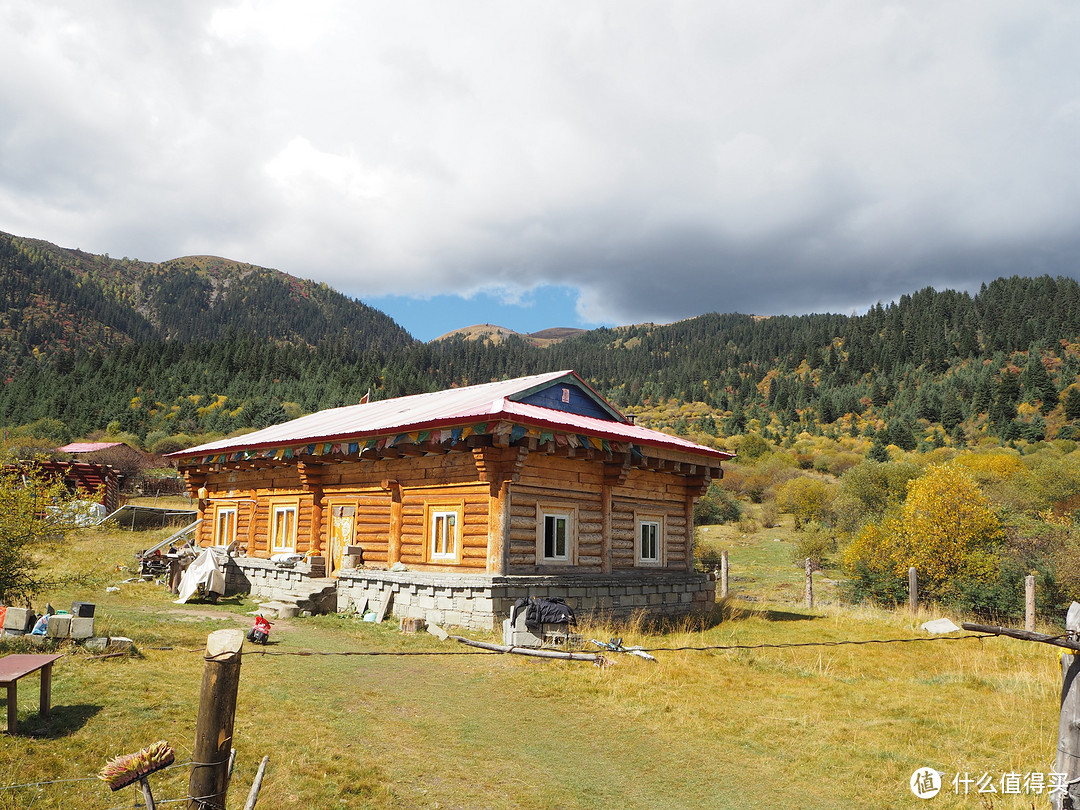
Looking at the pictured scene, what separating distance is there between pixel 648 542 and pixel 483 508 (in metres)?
6.45

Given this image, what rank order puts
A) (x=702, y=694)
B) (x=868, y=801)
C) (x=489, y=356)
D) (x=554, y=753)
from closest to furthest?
(x=868, y=801)
(x=554, y=753)
(x=702, y=694)
(x=489, y=356)

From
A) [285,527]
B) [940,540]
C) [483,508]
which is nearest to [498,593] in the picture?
[483,508]

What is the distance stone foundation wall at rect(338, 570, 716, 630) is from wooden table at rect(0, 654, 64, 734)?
8723 millimetres

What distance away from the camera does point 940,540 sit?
27312mm

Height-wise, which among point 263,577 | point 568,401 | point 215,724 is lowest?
point 263,577

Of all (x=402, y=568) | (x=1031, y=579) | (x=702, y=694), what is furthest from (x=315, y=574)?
(x=1031, y=579)

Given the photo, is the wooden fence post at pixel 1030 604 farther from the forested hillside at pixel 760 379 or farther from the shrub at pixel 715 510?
the forested hillside at pixel 760 379

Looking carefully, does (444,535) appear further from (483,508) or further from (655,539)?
(655,539)

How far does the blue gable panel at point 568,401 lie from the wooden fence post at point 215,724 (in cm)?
1522

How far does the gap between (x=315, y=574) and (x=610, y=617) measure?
9.05 metres

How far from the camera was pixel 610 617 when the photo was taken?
18234 mm

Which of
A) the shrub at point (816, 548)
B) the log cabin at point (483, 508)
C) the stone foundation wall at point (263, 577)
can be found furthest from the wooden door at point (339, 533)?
the shrub at point (816, 548)

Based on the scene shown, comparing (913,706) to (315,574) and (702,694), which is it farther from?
(315,574)

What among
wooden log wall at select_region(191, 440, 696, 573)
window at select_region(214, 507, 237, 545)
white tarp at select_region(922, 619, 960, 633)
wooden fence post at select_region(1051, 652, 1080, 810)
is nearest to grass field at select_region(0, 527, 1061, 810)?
wooden fence post at select_region(1051, 652, 1080, 810)
